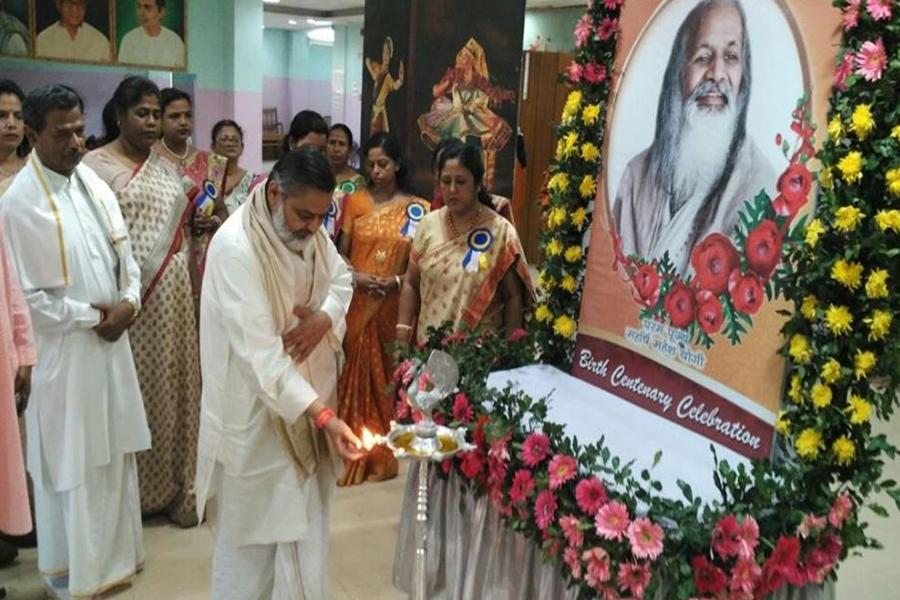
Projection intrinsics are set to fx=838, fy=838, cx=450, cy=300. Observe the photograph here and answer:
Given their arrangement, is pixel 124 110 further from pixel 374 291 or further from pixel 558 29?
pixel 558 29

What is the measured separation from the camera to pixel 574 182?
2734 millimetres

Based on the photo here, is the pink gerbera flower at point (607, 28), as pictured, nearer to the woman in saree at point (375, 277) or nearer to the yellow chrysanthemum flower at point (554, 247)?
the yellow chrysanthemum flower at point (554, 247)

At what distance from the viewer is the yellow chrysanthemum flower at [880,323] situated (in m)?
1.71

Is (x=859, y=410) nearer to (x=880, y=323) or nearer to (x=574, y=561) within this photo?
(x=880, y=323)

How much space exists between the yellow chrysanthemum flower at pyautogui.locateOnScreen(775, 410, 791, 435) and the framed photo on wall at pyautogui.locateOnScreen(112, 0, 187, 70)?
627 centimetres

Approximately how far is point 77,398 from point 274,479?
2.77 feet

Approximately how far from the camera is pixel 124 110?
3068 mm

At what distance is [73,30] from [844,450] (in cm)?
653

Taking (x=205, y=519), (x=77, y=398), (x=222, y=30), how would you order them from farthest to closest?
(x=222, y=30) < (x=205, y=519) < (x=77, y=398)

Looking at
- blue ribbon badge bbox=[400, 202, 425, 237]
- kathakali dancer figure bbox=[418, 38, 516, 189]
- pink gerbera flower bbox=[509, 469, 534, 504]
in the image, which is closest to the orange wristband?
pink gerbera flower bbox=[509, 469, 534, 504]

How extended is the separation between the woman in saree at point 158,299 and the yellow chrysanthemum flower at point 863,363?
2.41 m

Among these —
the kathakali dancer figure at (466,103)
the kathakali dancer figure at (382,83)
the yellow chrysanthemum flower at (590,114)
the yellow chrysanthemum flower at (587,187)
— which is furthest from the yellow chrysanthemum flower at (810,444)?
the kathakali dancer figure at (382,83)

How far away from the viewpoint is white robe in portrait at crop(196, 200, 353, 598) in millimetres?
2033

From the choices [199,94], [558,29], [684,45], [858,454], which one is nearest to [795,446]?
[858,454]
